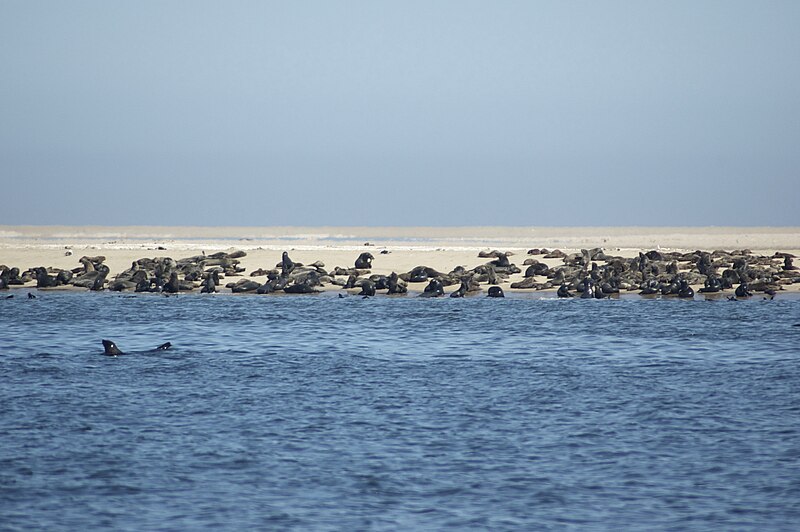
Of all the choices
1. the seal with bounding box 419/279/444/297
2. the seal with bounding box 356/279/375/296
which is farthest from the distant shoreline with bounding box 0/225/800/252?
the seal with bounding box 356/279/375/296

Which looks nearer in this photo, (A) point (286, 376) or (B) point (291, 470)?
(B) point (291, 470)

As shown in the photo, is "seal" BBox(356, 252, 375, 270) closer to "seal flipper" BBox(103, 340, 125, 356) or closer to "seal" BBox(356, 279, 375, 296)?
"seal" BBox(356, 279, 375, 296)

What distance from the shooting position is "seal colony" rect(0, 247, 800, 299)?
3111 centimetres

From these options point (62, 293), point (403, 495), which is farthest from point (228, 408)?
point (62, 293)

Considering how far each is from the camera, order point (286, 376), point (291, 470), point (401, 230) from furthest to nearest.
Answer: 1. point (401, 230)
2. point (286, 376)
3. point (291, 470)

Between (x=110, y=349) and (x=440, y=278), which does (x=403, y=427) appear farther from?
(x=440, y=278)

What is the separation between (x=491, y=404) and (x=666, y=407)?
2.60m

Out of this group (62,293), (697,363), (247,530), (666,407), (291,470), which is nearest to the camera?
(247,530)

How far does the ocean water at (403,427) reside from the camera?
32.7ft

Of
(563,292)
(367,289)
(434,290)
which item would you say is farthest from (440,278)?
(563,292)

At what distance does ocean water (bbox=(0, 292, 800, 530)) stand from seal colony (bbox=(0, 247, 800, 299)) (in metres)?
6.73

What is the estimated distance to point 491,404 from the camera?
14844 mm

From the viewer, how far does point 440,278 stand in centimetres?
3284

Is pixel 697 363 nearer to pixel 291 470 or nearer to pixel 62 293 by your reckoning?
pixel 291 470
